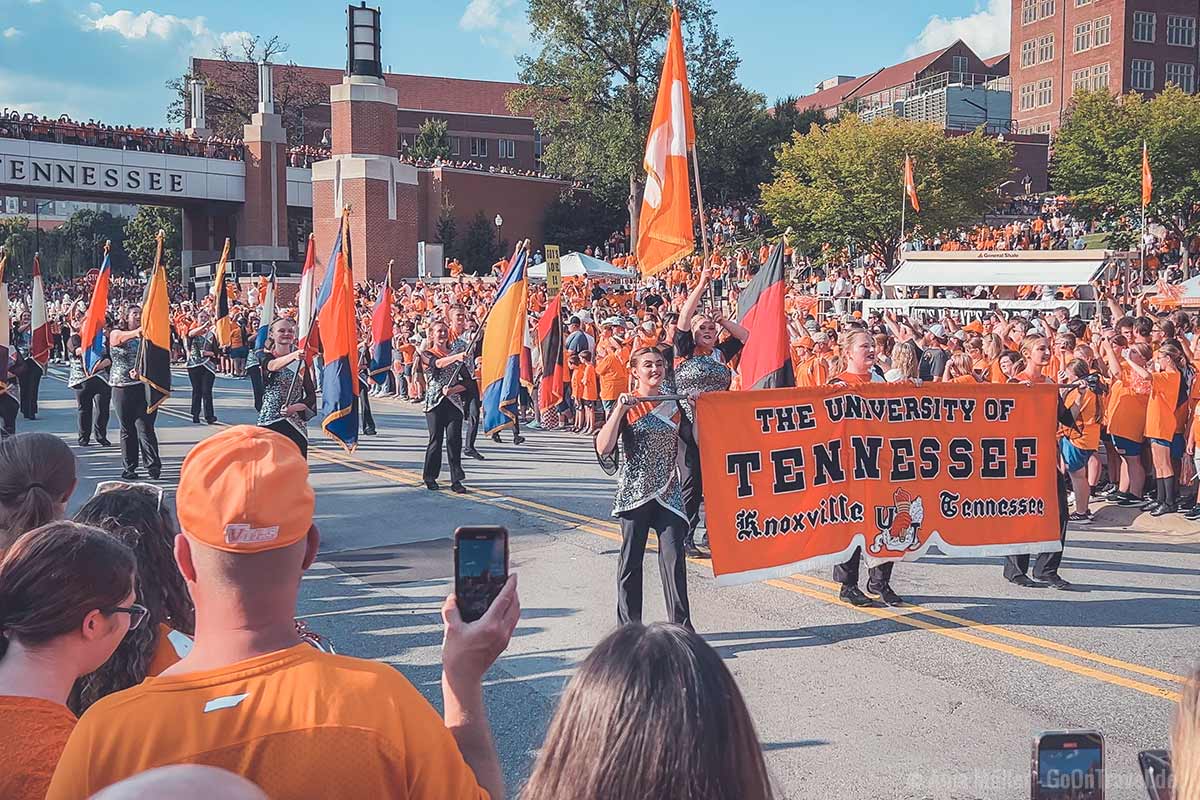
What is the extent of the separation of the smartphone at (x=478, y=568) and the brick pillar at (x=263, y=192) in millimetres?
56864

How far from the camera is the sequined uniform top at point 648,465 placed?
292 inches

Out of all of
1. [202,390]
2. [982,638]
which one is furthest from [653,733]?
[202,390]

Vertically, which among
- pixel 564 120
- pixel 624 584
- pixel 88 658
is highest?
pixel 564 120

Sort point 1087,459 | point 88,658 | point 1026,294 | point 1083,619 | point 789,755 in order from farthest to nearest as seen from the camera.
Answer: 1. point 1026,294
2. point 1087,459
3. point 1083,619
4. point 789,755
5. point 88,658

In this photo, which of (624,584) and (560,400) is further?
(560,400)

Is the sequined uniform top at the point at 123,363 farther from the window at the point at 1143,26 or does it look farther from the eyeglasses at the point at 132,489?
the window at the point at 1143,26

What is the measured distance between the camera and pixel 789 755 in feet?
18.6

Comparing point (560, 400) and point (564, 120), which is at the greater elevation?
point (564, 120)

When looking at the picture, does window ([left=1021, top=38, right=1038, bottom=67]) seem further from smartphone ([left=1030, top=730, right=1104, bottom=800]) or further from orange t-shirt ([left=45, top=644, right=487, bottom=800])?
orange t-shirt ([left=45, top=644, right=487, bottom=800])

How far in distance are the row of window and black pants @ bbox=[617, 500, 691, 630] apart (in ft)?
276

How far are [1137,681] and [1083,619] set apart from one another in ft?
4.55

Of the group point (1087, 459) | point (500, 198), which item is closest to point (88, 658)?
point (1087, 459)

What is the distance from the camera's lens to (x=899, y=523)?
330 inches

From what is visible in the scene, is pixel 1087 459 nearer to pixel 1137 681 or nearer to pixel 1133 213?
pixel 1137 681
